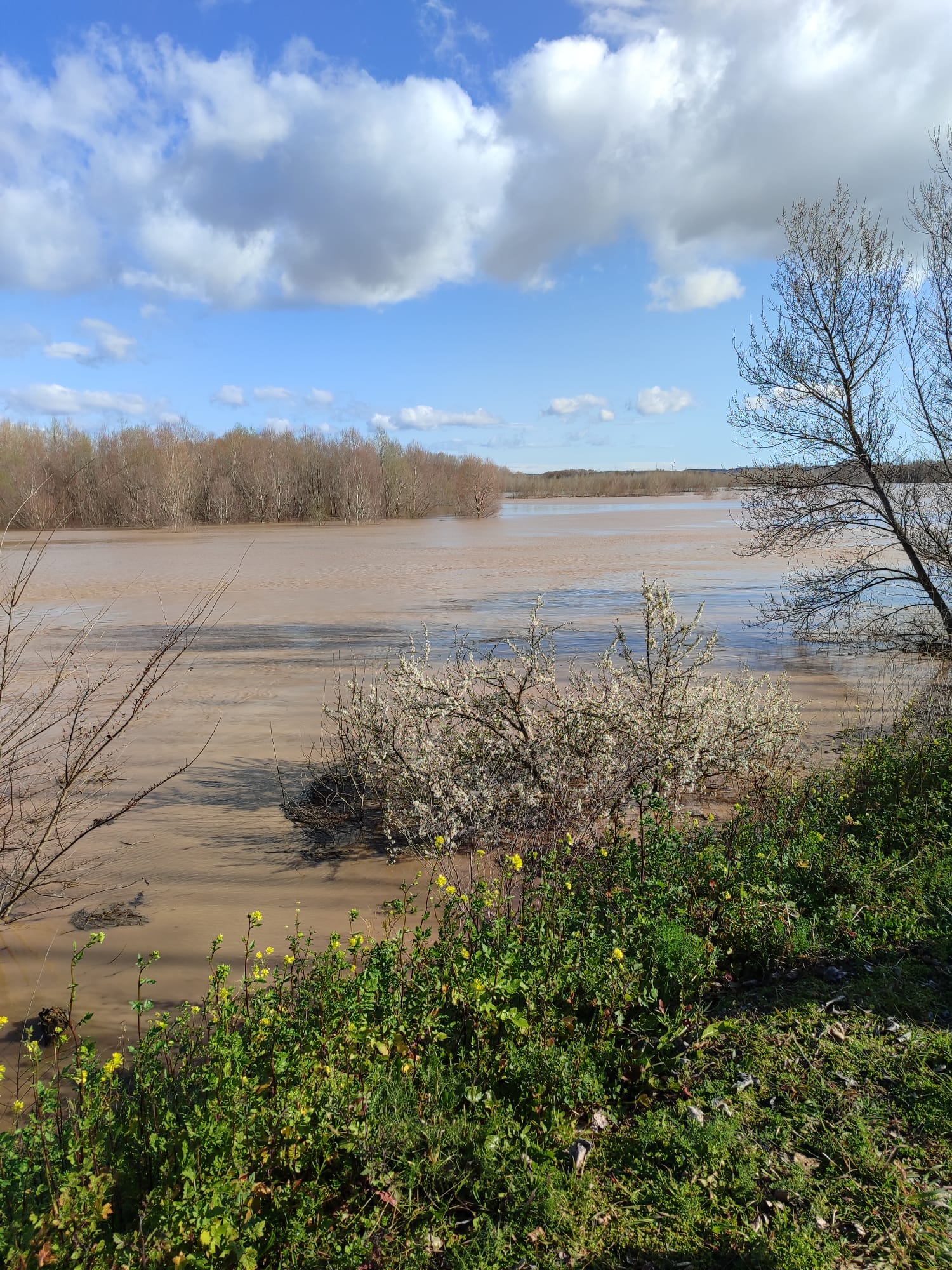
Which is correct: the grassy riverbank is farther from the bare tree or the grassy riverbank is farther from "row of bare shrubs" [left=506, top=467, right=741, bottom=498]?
"row of bare shrubs" [left=506, top=467, right=741, bottom=498]

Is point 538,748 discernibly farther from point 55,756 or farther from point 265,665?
point 265,665

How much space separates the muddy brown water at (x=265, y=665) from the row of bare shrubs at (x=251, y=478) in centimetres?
1155

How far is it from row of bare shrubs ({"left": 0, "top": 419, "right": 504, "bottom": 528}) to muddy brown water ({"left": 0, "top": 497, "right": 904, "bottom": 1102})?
11.6 metres

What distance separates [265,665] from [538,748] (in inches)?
336

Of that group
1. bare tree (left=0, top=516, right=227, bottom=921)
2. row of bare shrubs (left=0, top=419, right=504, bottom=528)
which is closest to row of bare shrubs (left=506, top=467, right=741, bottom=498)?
row of bare shrubs (left=0, top=419, right=504, bottom=528)

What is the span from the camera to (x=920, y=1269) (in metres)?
2.52

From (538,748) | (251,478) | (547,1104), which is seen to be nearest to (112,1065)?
(547,1104)

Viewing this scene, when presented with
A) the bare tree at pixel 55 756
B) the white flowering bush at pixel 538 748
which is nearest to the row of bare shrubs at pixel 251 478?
the bare tree at pixel 55 756

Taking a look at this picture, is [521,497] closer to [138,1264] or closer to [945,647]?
[945,647]

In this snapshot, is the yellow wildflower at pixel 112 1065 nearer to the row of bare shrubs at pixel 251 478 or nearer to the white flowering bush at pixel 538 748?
the white flowering bush at pixel 538 748

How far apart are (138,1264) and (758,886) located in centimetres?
353

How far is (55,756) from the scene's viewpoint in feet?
29.6

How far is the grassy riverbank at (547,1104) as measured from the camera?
258 centimetres

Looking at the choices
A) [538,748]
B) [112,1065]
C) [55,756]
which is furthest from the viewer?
[55,756]
